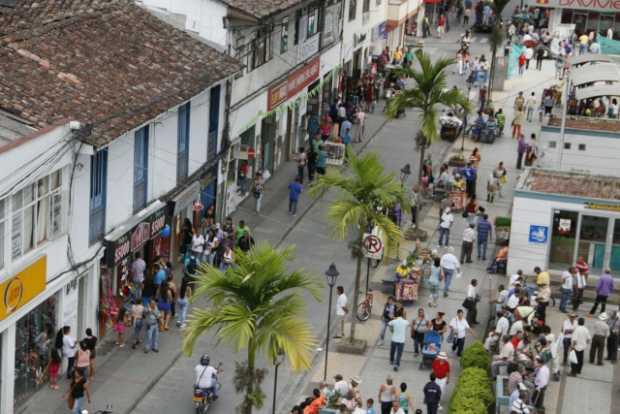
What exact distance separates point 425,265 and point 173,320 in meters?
8.34

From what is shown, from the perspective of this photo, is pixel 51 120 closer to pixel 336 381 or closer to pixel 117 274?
pixel 117 274

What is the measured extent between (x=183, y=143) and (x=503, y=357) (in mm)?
12002

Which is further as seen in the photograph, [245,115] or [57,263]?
[245,115]

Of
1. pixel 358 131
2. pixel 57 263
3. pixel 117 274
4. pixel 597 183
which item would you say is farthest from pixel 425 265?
pixel 358 131

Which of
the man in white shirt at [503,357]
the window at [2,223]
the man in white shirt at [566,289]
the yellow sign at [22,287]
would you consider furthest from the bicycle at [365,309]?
the window at [2,223]

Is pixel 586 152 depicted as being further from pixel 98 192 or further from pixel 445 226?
pixel 98 192

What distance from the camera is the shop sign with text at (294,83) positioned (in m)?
49.4

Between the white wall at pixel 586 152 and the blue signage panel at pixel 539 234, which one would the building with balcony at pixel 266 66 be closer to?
the white wall at pixel 586 152

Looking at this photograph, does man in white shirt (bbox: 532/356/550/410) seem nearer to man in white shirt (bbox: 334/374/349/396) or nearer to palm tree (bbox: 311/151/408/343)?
man in white shirt (bbox: 334/374/349/396)

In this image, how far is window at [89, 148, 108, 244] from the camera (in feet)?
111

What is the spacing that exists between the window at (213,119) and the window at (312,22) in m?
11.4

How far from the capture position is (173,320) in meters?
37.7

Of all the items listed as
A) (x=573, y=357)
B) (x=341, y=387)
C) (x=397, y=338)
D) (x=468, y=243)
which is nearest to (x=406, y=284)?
(x=468, y=243)

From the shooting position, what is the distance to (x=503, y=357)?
34.0 m
